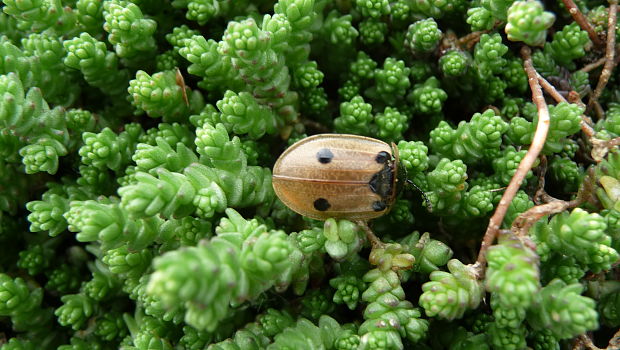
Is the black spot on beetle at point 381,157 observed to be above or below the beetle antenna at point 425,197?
above

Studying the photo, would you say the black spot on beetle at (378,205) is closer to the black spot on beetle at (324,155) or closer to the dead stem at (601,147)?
the black spot on beetle at (324,155)

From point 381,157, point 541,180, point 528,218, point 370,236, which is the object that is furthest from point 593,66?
point 370,236

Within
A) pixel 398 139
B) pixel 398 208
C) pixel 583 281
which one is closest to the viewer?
pixel 583 281

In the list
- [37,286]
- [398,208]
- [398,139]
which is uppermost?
[398,139]

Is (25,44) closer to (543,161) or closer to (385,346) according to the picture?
(385,346)

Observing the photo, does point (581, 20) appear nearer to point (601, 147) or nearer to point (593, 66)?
point (593, 66)

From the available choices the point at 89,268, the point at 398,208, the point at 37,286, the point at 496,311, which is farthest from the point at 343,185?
the point at 37,286

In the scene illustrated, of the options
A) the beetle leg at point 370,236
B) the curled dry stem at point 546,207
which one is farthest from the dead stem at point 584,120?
the beetle leg at point 370,236
